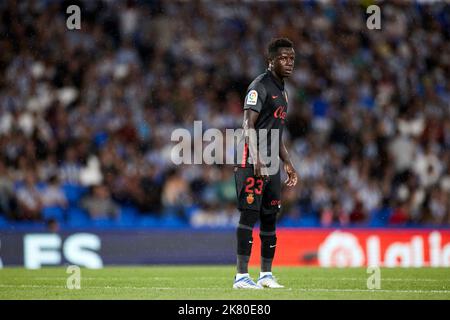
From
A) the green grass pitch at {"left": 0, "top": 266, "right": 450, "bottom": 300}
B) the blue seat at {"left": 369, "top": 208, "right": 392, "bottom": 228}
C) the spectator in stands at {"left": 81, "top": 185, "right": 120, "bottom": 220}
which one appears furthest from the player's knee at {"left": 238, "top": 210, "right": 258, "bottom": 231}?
the blue seat at {"left": 369, "top": 208, "right": 392, "bottom": 228}

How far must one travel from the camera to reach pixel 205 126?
Result: 18.6 metres

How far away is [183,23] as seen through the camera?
2116 centimetres

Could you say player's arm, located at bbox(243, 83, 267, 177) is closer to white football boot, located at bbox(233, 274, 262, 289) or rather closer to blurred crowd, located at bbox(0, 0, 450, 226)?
white football boot, located at bbox(233, 274, 262, 289)

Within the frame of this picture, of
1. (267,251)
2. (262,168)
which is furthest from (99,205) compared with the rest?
(262,168)

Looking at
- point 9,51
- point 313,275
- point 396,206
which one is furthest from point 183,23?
point 313,275

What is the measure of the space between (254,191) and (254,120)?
780 millimetres

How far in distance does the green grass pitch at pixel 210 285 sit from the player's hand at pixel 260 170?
49.3 inches

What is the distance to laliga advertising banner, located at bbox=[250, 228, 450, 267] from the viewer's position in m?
16.8

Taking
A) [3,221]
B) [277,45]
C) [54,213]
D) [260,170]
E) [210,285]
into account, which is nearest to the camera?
[260,170]

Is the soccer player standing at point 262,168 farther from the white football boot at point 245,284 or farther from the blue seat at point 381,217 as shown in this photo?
the blue seat at point 381,217

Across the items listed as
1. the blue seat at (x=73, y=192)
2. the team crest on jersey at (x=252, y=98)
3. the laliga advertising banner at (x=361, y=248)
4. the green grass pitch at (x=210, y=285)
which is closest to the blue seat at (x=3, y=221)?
the blue seat at (x=73, y=192)

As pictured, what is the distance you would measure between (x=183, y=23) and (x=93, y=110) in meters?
3.84

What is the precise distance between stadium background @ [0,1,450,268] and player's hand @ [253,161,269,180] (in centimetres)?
696

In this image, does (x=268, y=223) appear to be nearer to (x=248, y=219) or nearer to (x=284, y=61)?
(x=248, y=219)
